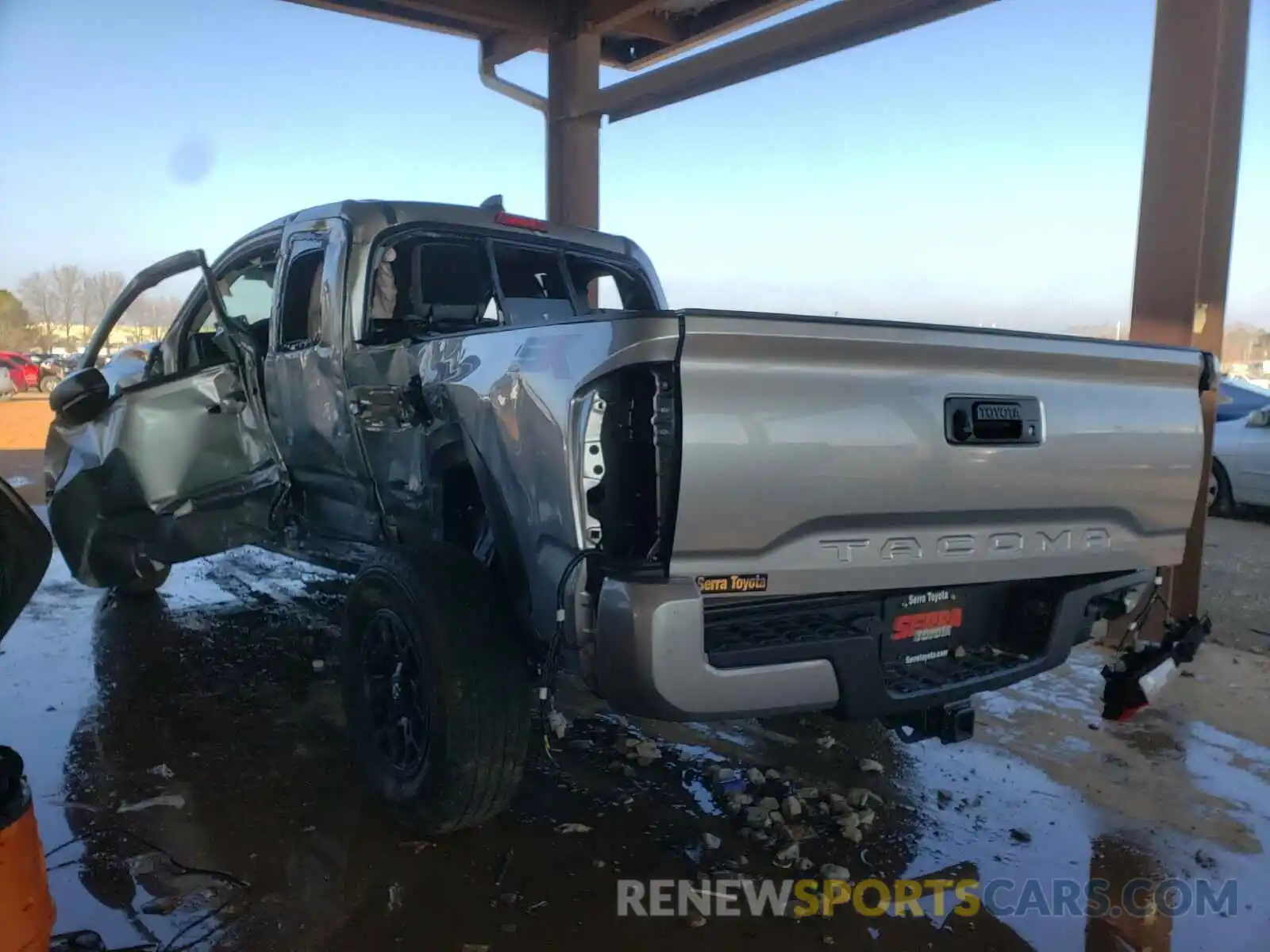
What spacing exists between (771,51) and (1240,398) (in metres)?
9.55

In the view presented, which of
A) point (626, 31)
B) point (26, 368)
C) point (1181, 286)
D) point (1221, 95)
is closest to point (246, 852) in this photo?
point (1181, 286)

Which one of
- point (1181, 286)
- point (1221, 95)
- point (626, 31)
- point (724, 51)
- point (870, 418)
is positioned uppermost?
point (626, 31)

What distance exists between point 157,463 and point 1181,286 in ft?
17.3

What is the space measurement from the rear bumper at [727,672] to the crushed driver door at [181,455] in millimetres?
2726

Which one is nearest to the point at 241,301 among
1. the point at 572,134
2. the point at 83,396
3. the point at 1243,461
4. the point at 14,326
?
the point at 83,396

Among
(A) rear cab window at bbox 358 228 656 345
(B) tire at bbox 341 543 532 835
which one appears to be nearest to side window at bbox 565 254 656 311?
(A) rear cab window at bbox 358 228 656 345

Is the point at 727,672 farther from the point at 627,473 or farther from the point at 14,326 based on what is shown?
the point at 14,326

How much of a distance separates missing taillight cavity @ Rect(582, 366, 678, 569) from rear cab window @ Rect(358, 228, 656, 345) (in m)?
1.54

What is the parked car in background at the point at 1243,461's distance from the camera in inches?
383

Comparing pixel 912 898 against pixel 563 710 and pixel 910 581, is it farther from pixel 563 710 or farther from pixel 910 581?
pixel 563 710

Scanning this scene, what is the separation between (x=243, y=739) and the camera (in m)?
3.88

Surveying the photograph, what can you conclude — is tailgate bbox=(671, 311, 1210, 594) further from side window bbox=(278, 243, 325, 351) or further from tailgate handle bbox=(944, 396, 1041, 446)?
side window bbox=(278, 243, 325, 351)

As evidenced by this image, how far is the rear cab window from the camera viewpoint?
4012 mm

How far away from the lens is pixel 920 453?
2479 mm
